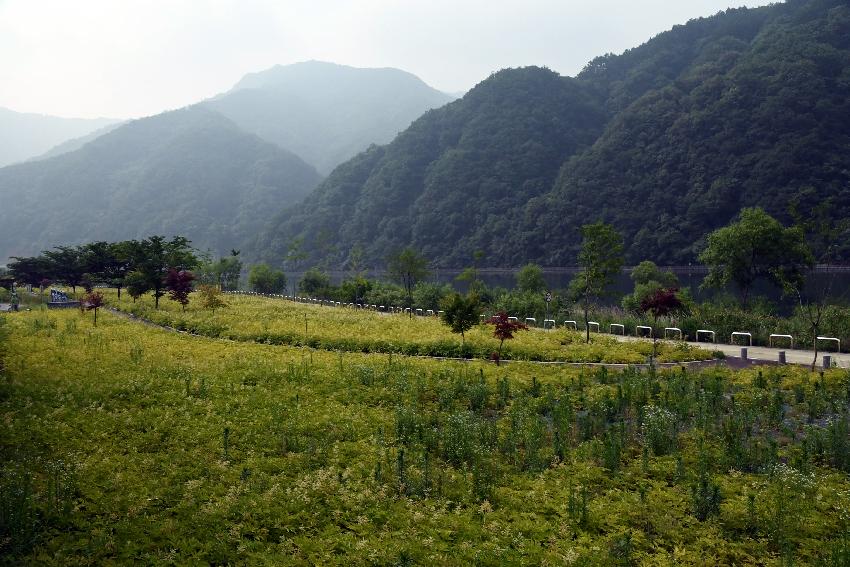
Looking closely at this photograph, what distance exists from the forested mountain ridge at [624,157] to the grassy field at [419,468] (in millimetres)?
102897

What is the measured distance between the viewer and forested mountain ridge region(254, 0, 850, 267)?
359 ft

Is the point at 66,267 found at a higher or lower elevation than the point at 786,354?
higher

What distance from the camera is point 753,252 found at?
37531mm

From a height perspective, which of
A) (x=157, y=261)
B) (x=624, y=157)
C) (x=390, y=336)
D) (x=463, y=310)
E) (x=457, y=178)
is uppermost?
(x=624, y=157)

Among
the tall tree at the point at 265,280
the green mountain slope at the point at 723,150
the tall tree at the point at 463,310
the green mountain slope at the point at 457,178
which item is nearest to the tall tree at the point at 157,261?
the tall tree at the point at 265,280

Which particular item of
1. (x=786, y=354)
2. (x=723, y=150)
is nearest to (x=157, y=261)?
(x=786, y=354)

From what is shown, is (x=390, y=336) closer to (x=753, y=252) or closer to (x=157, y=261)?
(x=157, y=261)

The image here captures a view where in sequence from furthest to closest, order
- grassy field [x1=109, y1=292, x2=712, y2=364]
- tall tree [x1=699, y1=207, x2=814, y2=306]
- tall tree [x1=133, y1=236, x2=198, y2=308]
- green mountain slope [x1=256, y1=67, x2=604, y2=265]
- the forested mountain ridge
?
green mountain slope [x1=256, y1=67, x2=604, y2=265]
the forested mountain ridge
tall tree [x1=133, y1=236, x2=198, y2=308]
tall tree [x1=699, y1=207, x2=814, y2=306]
grassy field [x1=109, y1=292, x2=712, y2=364]

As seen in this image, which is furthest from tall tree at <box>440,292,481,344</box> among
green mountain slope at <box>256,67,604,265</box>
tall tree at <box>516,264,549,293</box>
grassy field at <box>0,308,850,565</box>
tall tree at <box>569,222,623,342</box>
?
green mountain slope at <box>256,67,604,265</box>

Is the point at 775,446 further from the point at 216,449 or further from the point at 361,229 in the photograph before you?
the point at 361,229

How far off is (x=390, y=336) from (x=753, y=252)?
92.5 feet

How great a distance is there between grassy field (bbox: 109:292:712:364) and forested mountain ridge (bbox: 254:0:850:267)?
91.8 meters

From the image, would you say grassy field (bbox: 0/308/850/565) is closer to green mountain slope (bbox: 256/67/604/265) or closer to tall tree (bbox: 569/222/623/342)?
tall tree (bbox: 569/222/623/342)

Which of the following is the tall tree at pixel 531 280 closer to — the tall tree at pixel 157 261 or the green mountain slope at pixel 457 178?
the tall tree at pixel 157 261
